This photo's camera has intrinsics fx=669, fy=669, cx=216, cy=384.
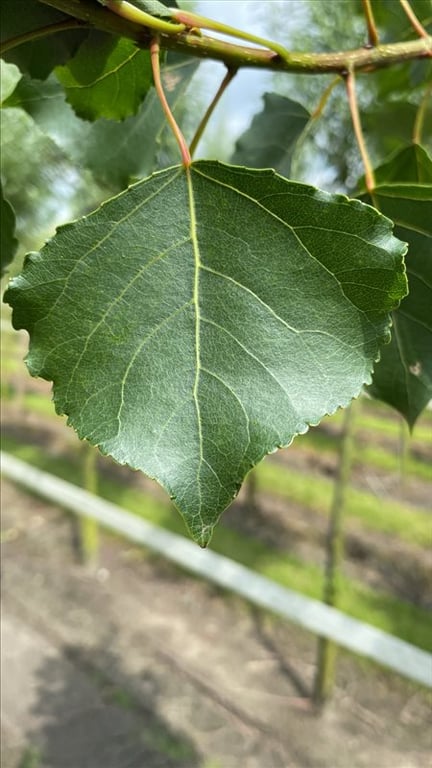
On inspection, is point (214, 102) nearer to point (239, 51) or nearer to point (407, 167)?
point (239, 51)

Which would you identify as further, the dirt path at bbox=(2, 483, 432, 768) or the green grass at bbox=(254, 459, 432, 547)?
the green grass at bbox=(254, 459, 432, 547)

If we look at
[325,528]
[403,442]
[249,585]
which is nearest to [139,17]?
[403,442]

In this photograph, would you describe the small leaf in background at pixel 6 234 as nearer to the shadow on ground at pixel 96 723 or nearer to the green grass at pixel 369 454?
the shadow on ground at pixel 96 723

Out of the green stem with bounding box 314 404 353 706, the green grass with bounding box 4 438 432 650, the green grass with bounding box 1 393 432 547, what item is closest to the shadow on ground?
the green stem with bounding box 314 404 353 706

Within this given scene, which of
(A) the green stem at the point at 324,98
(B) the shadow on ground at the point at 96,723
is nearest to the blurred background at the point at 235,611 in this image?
(B) the shadow on ground at the point at 96,723

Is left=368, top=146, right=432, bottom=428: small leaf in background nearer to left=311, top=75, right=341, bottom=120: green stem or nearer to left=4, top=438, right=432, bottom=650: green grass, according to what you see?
left=311, top=75, right=341, bottom=120: green stem

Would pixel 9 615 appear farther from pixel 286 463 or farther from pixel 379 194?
pixel 379 194
